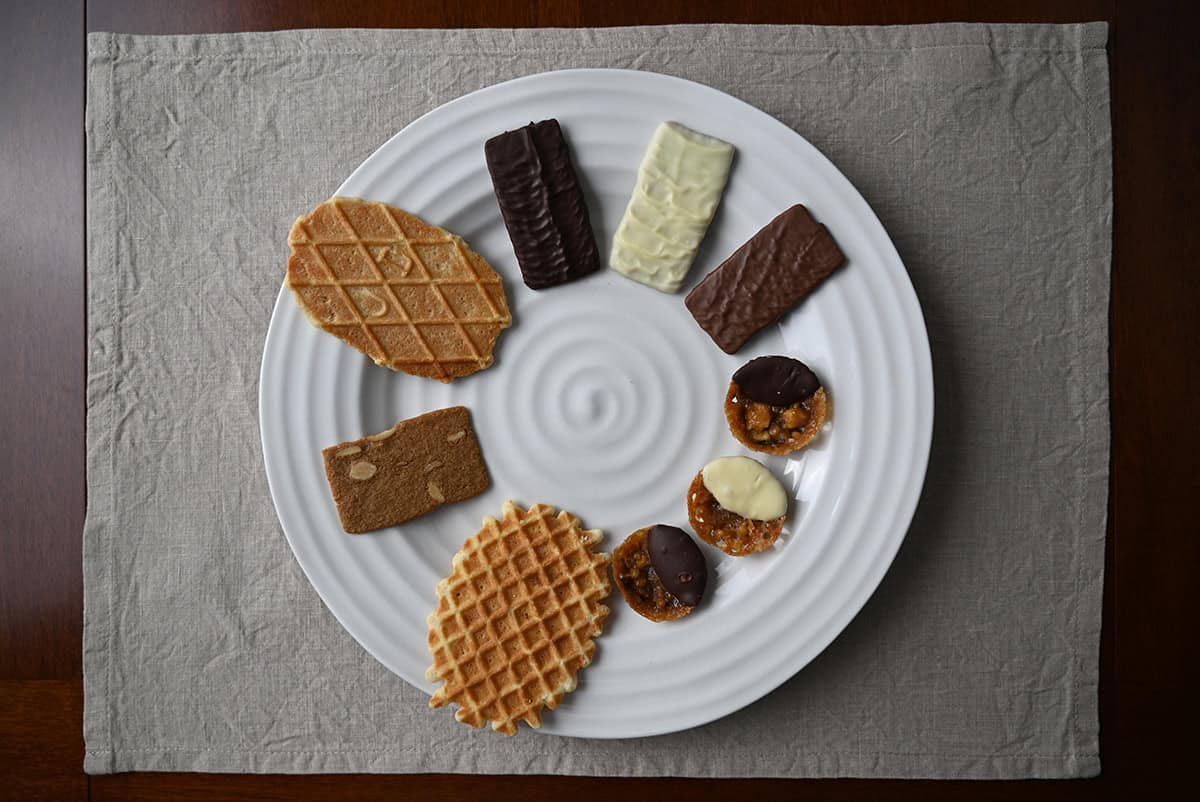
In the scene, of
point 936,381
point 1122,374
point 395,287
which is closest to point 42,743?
point 395,287

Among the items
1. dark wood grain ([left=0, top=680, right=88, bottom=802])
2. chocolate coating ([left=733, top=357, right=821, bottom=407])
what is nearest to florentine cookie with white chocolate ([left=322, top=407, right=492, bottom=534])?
chocolate coating ([left=733, top=357, right=821, bottom=407])

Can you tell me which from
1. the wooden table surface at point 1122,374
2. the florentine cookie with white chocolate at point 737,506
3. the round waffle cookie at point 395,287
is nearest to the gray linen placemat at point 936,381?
the wooden table surface at point 1122,374

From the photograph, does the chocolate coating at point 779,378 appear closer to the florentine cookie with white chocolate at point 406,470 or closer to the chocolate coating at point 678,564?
the chocolate coating at point 678,564

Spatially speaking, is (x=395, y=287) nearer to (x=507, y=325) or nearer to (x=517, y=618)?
(x=507, y=325)

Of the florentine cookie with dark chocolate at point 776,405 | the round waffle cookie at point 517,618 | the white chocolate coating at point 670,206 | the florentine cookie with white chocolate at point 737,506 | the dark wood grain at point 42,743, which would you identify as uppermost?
the white chocolate coating at point 670,206

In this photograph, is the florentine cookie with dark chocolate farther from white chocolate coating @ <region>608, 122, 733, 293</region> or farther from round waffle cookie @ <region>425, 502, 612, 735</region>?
round waffle cookie @ <region>425, 502, 612, 735</region>

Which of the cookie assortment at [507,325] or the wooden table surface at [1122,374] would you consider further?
the wooden table surface at [1122,374]
